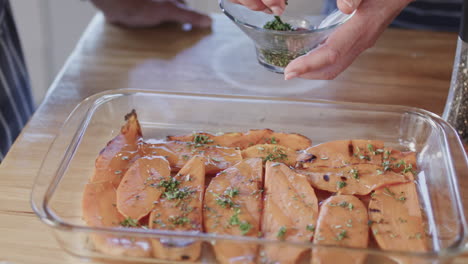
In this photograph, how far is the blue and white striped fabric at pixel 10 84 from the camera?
1.75 m

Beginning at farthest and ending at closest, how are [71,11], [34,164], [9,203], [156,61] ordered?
[71,11] < [156,61] < [34,164] < [9,203]

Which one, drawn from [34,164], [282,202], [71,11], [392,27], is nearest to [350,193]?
[282,202]

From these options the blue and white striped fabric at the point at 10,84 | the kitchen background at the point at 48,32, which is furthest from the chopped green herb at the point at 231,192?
the kitchen background at the point at 48,32

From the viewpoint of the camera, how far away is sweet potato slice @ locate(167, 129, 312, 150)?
1449 mm

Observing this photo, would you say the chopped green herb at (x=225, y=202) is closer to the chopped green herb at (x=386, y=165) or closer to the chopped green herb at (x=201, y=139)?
the chopped green herb at (x=201, y=139)

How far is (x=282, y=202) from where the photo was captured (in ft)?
4.10

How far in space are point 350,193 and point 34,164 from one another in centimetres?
84

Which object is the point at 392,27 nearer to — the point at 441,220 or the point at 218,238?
the point at 441,220

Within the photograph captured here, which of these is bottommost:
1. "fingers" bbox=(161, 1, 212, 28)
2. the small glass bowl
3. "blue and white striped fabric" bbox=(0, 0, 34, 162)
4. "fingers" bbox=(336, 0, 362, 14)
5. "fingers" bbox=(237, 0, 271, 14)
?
"blue and white striped fabric" bbox=(0, 0, 34, 162)

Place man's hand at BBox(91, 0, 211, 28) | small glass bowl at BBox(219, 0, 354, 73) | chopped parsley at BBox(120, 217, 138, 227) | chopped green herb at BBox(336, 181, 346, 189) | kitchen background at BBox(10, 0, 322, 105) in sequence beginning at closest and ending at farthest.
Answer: chopped parsley at BBox(120, 217, 138, 227) → chopped green herb at BBox(336, 181, 346, 189) → small glass bowl at BBox(219, 0, 354, 73) → man's hand at BBox(91, 0, 211, 28) → kitchen background at BBox(10, 0, 322, 105)

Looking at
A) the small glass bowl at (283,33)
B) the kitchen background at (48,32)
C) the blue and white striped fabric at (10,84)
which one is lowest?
the kitchen background at (48,32)

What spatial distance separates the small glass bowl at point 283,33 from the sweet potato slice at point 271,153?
235 millimetres

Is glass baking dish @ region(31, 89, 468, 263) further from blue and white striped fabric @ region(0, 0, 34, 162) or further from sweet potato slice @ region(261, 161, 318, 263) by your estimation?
blue and white striped fabric @ region(0, 0, 34, 162)

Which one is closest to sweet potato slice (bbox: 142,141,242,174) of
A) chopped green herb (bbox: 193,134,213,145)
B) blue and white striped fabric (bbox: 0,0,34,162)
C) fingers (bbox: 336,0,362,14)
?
chopped green herb (bbox: 193,134,213,145)
